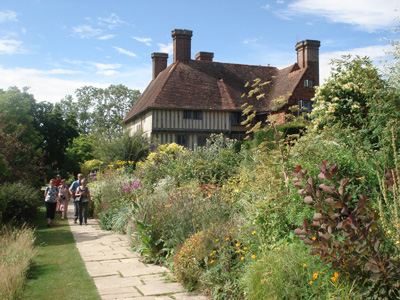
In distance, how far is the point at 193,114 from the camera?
27719 millimetres

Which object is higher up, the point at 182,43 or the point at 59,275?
the point at 182,43

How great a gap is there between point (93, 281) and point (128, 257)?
5.37 feet

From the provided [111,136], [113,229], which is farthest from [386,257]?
[111,136]

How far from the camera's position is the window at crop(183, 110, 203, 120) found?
27.5 m

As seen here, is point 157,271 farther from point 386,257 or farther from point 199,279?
point 386,257

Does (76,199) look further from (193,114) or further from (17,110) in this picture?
(193,114)

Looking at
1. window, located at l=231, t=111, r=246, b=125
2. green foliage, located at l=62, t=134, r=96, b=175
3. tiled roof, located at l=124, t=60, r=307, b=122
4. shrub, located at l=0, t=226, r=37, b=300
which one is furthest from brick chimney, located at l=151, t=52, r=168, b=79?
shrub, located at l=0, t=226, r=37, b=300

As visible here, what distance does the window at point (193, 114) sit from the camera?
1085 inches

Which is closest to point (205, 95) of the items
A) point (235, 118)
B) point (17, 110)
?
point (235, 118)

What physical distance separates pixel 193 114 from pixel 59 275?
2191cm

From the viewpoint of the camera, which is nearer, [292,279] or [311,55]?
[292,279]

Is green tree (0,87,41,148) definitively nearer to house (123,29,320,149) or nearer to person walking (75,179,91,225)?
house (123,29,320,149)

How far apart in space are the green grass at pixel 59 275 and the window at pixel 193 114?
60.6 feet

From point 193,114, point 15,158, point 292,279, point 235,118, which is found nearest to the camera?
point 292,279
